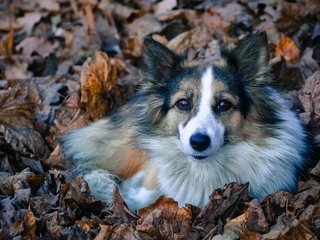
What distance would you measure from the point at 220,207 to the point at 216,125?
606 millimetres

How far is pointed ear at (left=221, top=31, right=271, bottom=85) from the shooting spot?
182 inches

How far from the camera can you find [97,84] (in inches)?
244

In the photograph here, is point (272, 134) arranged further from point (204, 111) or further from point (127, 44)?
point (127, 44)

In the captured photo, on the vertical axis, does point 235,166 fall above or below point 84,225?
above

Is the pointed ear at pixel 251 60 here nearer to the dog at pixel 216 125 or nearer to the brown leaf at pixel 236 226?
the dog at pixel 216 125

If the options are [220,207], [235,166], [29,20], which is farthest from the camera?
[29,20]

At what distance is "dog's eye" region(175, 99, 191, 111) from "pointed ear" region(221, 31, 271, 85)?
0.49m

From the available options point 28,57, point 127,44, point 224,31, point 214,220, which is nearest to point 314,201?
point 214,220

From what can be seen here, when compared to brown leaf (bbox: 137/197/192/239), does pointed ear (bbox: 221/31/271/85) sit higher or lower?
higher

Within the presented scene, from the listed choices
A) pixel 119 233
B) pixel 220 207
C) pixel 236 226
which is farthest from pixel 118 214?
pixel 236 226

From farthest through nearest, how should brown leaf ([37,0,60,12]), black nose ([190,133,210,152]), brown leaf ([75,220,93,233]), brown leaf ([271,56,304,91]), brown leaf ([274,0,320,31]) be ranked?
brown leaf ([37,0,60,12])
brown leaf ([274,0,320,31])
brown leaf ([271,56,304,91])
black nose ([190,133,210,152])
brown leaf ([75,220,93,233])

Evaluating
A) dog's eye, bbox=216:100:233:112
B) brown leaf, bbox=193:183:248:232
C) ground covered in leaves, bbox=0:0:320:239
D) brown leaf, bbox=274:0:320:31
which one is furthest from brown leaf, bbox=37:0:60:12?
brown leaf, bbox=193:183:248:232

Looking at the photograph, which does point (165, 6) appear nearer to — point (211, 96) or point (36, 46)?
point (36, 46)

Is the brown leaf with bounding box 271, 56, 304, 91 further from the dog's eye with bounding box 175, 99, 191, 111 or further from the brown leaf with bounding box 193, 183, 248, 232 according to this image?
the brown leaf with bounding box 193, 183, 248, 232
